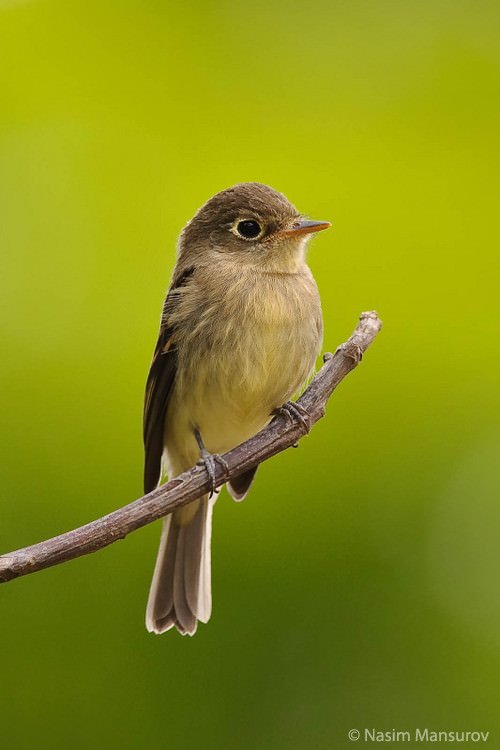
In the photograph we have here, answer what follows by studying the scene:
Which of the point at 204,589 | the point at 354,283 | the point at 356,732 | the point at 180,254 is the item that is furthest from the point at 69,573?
the point at 180,254

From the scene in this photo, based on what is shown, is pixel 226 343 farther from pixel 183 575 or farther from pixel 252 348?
pixel 183 575

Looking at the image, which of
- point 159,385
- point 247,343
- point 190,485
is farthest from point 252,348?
point 190,485

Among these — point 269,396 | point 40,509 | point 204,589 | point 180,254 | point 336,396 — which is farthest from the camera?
point 180,254

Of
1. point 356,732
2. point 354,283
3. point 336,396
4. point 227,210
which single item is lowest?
point 356,732

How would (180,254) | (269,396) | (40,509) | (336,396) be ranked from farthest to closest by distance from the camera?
(180,254)
(269,396)
(336,396)
(40,509)

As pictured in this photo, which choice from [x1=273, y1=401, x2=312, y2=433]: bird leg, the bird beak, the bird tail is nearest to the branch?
[x1=273, y1=401, x2=312, y2=433]: bird leg

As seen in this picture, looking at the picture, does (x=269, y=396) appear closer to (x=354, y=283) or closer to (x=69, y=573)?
(x=354, y=283)

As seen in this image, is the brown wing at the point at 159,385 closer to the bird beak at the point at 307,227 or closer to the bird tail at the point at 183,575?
the bird tail at the point at 183,575
